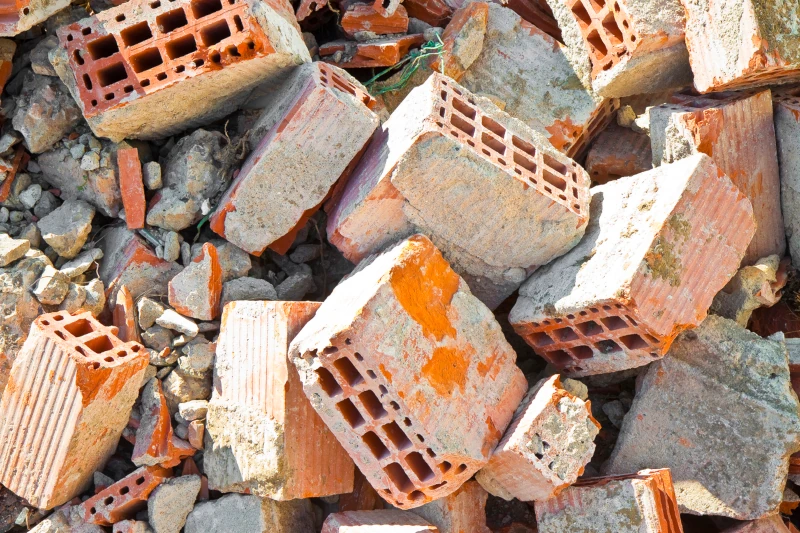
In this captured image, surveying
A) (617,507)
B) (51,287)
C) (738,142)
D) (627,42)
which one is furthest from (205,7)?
(617,507)

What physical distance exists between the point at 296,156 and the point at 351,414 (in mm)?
1308

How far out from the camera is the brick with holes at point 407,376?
10.7 ft

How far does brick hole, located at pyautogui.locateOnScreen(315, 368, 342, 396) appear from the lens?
335 cm

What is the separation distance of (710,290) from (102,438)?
307cm

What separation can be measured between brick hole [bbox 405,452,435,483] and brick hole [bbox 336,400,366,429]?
0.88 feet

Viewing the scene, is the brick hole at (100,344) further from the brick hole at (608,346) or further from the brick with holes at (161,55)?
the brick hole at (608,346)

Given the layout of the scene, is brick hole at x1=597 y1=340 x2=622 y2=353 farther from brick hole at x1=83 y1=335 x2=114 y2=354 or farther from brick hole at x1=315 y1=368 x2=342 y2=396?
brick hole at x1=83 y1=335 x2=114 y2=354

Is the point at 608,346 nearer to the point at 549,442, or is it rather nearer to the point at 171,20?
the point at 549,442

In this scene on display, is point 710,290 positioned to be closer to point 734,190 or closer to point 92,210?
point 734,190

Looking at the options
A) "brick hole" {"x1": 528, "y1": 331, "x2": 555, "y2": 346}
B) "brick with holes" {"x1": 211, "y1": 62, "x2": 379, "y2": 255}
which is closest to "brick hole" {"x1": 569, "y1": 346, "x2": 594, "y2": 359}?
"brick hole" {"x1": 528, "y1": 331, "x2": 555, "y2": 346}

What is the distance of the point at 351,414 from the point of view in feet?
11.2

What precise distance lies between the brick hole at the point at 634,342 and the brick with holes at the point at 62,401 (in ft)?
7.65

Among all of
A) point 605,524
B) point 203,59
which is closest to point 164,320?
point 203,59

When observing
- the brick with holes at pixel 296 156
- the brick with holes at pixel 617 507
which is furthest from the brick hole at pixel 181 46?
the brick with holes at pixel 617 507
